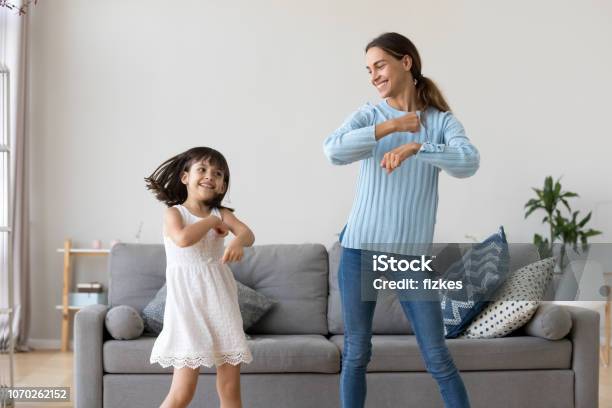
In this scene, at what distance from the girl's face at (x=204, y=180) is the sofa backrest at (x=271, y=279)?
1.15 metres

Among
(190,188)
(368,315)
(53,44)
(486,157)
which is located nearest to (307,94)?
(486,157)

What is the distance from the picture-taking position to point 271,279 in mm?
3697

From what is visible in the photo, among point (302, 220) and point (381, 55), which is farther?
point (302, 220)

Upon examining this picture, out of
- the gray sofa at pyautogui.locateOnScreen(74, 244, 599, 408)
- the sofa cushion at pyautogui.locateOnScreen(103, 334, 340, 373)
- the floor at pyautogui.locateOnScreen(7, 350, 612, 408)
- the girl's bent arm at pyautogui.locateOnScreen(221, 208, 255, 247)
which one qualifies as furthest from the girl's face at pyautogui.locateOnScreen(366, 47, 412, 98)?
the floor at pyautogui.locateOnScreen(7, 350, 612, 408)

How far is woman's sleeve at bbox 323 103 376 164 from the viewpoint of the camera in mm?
2152

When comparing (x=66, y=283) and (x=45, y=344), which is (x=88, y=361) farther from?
(x=45, y=344)

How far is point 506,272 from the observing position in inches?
133

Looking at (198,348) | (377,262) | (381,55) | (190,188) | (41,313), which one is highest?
(381,55)

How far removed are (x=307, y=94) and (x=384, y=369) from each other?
9.55ft

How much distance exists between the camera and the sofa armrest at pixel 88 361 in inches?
124

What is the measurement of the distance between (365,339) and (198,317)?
535 mm

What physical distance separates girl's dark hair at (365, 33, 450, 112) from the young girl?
67 centimetres

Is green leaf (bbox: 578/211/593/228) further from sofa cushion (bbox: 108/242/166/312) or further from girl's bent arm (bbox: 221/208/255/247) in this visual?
girl's bent arm (bbox: 221/208/255/247)

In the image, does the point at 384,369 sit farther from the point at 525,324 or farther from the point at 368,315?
the point at 368,315
